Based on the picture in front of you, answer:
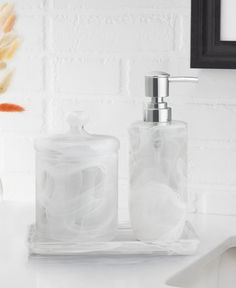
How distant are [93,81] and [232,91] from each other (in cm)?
23

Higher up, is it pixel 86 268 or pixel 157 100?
pixel 157 100

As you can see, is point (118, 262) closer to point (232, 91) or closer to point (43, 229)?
point (43, 229)

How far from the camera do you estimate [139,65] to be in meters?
1.23

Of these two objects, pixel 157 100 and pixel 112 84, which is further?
pixel 112 84

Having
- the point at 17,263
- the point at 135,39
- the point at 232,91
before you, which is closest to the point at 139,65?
the point at 135,39

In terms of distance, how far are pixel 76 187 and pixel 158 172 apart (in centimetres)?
12

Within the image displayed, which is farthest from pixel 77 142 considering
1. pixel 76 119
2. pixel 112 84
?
pixel 112 84

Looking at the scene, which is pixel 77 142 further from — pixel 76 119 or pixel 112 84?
pixel 112 84

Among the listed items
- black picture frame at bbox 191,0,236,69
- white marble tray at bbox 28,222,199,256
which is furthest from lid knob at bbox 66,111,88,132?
black picture frame at bbox 191,0,236,69

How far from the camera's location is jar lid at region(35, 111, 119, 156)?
0.99 metres

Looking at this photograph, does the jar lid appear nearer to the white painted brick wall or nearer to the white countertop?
the white countertop

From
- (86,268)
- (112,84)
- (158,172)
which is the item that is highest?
(112,84)

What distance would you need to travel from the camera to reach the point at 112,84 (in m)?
1.25

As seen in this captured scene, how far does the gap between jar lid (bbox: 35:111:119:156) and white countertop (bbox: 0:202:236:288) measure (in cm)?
14
